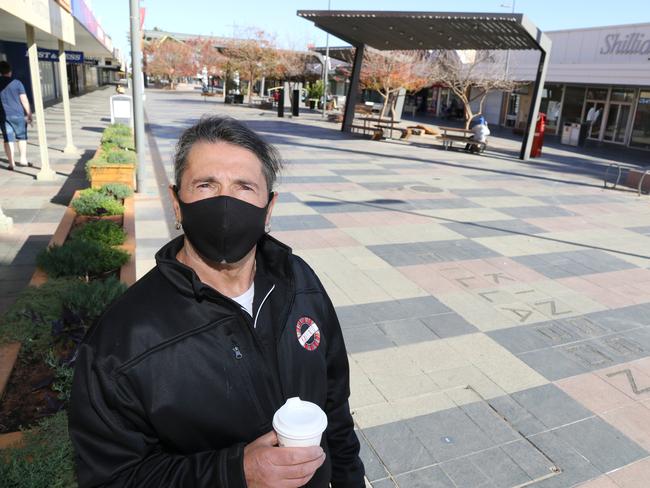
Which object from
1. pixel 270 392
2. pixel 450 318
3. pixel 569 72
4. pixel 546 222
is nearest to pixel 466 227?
pixel 546 222

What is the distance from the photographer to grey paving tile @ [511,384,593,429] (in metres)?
3.89

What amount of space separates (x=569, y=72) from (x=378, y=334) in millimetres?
28118

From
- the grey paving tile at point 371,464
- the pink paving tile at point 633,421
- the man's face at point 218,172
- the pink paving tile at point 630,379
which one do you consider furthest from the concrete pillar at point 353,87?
the man's face at point 218,172

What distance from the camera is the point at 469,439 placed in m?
3.61

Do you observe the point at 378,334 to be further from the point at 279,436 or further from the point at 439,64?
the point at 439,64

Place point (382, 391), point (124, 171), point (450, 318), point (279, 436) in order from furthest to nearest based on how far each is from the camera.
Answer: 1. point (124, 171)
2. point (450, 318)
3. point (382, 391)
4. point (279, 436)

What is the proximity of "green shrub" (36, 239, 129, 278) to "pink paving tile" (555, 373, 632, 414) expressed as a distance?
4055mm

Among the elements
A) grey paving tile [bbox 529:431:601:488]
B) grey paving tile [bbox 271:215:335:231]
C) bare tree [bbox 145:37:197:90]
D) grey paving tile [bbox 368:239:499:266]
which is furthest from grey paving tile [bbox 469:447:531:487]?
bare tree [bbox 145:37:197:90]

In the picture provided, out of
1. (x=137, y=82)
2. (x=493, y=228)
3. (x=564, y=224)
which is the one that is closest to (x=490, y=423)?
(x=493, y=228)

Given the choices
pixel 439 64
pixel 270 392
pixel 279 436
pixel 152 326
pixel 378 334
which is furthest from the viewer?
pixel 439 64

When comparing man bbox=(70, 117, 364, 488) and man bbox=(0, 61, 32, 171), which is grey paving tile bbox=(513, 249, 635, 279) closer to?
man bbox=(70, 117, 364, 488)

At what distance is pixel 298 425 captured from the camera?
128 centimetres

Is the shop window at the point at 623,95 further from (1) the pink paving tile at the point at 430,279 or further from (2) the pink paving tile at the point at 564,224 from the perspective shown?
(1) the pink paving tile at the point at 430,279

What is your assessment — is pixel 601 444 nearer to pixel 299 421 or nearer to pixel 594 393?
pixel 594 393
